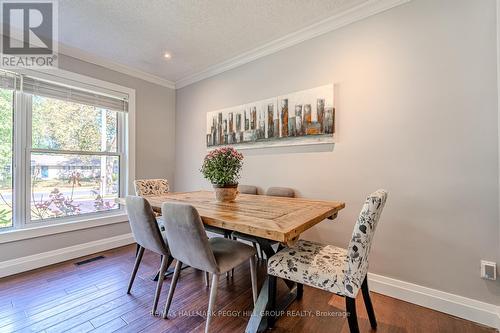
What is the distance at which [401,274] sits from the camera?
6.16ft

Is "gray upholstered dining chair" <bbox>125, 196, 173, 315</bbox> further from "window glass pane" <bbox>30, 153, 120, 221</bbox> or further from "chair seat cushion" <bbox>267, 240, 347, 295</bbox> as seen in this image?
"window glass pane" <bbox>30, 153, 120, 221</bbox>

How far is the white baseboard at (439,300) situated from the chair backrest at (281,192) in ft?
3.36

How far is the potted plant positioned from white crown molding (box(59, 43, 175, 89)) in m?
2.32

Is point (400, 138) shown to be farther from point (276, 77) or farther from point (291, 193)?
point (276, 77)

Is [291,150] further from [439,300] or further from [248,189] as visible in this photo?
[439,300]

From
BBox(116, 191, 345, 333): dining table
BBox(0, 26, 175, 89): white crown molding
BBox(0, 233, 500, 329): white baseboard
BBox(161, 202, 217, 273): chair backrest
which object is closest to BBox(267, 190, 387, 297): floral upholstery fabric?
BBox(116, 191, 345, 333): dining table

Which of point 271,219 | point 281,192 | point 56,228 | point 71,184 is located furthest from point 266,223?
point 71,184

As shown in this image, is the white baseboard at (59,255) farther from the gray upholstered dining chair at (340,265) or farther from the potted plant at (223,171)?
the gray upholstered dining chair at (340,265)

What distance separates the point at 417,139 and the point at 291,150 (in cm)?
113

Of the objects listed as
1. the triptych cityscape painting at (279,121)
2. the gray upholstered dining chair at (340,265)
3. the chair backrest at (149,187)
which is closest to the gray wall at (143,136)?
the chair backrest at (149,187)

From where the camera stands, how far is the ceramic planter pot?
1950mm

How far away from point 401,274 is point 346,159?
1.07 meters

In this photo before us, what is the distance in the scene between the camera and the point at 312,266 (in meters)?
1.36

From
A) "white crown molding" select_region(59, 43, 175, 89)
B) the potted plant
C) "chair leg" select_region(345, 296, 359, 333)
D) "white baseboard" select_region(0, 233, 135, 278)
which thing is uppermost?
"white crown molding" select_region(59, 43, 175, 89)
